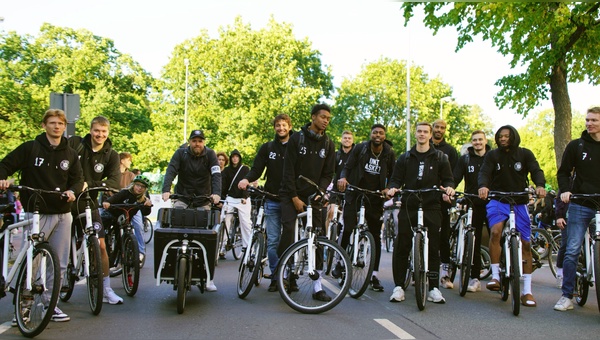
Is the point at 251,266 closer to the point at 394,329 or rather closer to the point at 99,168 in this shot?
the point at 99,168

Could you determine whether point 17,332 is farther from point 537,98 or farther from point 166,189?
point 537,98

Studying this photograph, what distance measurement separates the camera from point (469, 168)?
9.67 meters

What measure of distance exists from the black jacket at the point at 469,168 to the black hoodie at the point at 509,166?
1.08 meters

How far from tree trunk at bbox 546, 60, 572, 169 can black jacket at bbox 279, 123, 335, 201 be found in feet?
36.1

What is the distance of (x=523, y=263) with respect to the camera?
317 inches

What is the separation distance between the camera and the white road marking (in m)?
5.94

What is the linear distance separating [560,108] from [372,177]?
10.8 m

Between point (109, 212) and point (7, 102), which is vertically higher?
point (7, 102)

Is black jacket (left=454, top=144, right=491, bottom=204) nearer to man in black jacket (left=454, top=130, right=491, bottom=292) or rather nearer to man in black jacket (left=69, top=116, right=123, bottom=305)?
man in black jacket (left=454, top=130, right=491, bottom=292)

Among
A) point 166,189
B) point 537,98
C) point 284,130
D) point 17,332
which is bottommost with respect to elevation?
point 17,332

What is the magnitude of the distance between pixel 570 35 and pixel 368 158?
11250 mm

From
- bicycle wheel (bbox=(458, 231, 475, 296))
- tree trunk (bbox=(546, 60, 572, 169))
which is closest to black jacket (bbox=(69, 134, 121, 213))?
bicycle wheel (bbox=(458, 231, 475, 296))

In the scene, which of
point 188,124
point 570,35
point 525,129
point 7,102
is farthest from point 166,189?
point 525,129

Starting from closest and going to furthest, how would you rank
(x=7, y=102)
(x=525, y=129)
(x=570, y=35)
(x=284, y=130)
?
(x=284, y=130) → (x=570, y=35) → (x=7, y=102) → (x=525, y=129)
